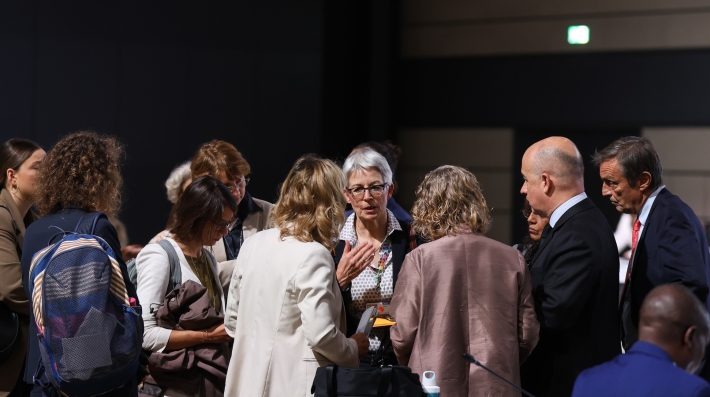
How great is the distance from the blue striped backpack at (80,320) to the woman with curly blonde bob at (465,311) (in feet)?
3.29

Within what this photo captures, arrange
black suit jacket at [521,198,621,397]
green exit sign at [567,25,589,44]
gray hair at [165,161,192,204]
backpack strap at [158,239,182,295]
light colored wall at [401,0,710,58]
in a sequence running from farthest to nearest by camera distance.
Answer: green exit sign at [567,25,589,44], light colored wall at [401,0,710,58], gray hair at [165,161,192,204], backpack strap at [158,239,182,295], black suit jacket at [521,198,621,397]

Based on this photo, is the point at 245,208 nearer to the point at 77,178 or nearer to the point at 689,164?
the point at 77,178

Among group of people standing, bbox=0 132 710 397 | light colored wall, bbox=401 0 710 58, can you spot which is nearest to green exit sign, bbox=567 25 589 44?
light colored wall, bbox=401 0 710 58

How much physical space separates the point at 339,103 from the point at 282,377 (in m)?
6.38

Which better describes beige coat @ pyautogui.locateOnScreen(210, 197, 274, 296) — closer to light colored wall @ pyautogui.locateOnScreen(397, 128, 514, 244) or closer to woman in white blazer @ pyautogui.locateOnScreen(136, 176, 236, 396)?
woman in white blazer @ pyautogui.locateOnScreen(136, 176, 236, 396)

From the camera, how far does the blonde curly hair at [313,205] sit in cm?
294

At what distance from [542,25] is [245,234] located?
6177mm

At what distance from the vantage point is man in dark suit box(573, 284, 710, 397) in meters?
1.91

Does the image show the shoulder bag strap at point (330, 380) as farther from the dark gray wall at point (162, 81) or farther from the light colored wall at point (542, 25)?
the light colored wall at point (542, 25)

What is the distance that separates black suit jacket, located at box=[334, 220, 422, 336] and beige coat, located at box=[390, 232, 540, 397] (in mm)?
452

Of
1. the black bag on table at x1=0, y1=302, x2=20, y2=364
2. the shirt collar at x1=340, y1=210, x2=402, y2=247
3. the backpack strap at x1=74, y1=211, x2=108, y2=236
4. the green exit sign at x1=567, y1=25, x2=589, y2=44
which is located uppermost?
the green exit sign at x1=567, y1=25, x2=589, y2=44

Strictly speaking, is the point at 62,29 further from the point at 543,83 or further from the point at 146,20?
the point at 543,83

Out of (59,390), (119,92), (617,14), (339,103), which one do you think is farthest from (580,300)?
(617,14)

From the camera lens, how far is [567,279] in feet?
9.48
